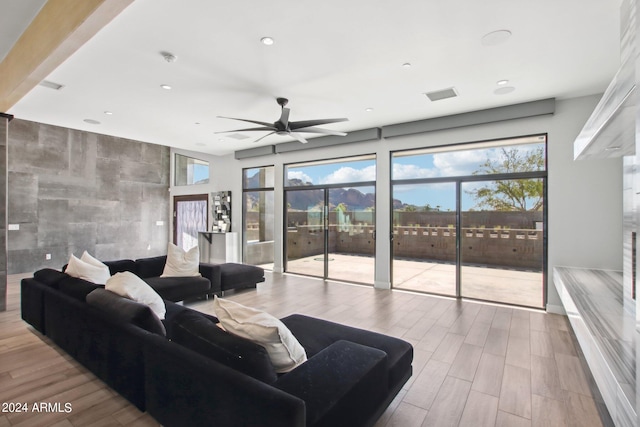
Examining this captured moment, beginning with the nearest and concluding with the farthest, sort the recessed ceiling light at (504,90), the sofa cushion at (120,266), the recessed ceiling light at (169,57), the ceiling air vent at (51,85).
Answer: the recessed ceiling light at (169,57), the ceiling air vent at (51,85), the recessed ceiling light at (504,90), the sofa cushion at (120,266)

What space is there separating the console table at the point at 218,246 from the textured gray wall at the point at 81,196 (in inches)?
78.9

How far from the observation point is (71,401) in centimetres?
235

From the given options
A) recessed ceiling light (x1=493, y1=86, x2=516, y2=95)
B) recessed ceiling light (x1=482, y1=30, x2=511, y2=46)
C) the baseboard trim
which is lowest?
the baseboard trim

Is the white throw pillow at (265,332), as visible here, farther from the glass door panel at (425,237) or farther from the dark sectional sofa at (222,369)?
the glass door panel at (425,237)

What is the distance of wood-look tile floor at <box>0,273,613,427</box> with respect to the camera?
2.22 meters

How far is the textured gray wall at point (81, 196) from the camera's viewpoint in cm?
682

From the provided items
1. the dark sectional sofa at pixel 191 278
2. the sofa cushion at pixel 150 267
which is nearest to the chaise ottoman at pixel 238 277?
the dark sectional sofa at pixel 191 278

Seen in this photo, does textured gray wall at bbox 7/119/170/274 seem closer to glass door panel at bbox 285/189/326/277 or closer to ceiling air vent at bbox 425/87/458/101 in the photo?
glass door panel at bbox 285/189/326/277

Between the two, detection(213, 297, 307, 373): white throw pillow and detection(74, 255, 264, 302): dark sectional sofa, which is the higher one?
detection(213, 297, 307, 373): white throw pillow

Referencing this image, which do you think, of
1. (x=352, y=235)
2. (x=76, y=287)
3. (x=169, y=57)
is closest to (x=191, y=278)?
(x=76, y=287)

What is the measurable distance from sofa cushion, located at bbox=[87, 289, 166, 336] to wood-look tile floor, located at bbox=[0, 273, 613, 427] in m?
0.61

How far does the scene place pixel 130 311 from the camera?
2312 millimetres

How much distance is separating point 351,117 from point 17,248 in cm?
749

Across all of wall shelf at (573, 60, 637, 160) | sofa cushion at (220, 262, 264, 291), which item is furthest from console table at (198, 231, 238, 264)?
wall shelf at (573, 60, 637, 160)
